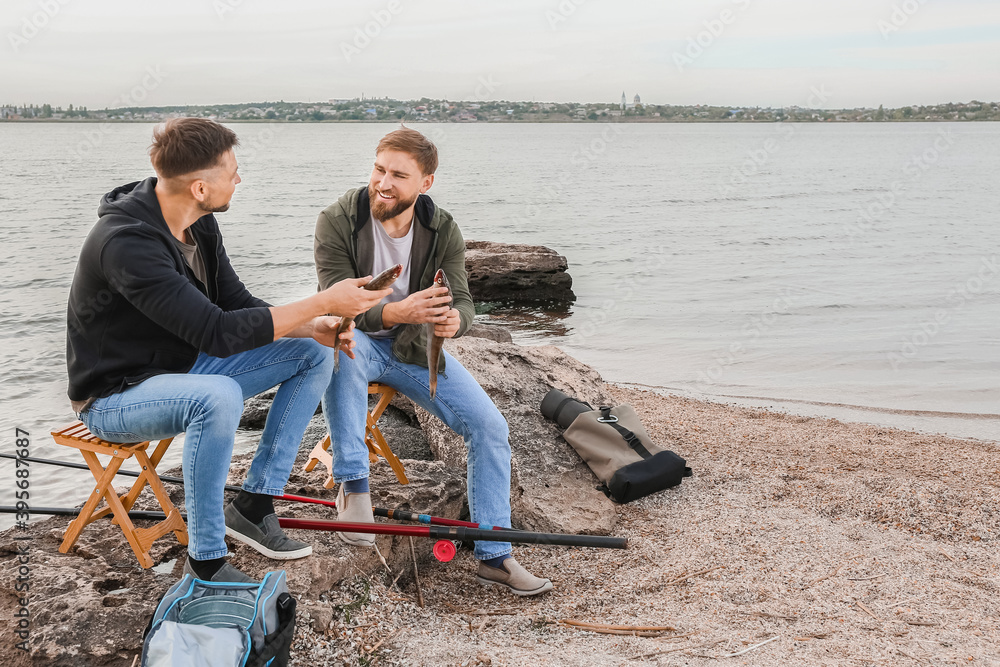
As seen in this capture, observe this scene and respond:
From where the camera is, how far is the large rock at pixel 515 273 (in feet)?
44.7

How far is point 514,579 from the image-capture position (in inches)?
144

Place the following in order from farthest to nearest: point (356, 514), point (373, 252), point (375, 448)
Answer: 1. point (375, 448)
2. point (373, 252)
3. point (356, 514)

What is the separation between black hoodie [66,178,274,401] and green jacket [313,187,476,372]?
87 cm

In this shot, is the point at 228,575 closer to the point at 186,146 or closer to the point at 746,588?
the point at 186,146

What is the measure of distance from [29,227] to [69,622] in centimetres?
2204

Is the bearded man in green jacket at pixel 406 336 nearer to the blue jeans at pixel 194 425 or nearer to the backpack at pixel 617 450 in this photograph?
the blue jeans at pixel 194 425

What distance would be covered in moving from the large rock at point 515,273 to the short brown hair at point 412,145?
942 centimetres

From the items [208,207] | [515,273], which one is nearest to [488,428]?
[208,207]

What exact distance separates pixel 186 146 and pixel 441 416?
67.1 inches

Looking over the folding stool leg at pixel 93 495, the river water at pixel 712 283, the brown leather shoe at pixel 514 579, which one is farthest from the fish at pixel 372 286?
the river water at pixel 712 283

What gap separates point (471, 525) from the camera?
367 centimetres

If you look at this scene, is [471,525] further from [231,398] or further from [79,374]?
[79,374]

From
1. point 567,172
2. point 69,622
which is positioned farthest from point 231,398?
point 567,172

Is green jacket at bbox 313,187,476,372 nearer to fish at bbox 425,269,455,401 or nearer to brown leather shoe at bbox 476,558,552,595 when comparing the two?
fish at bbox 425,269,455,401
